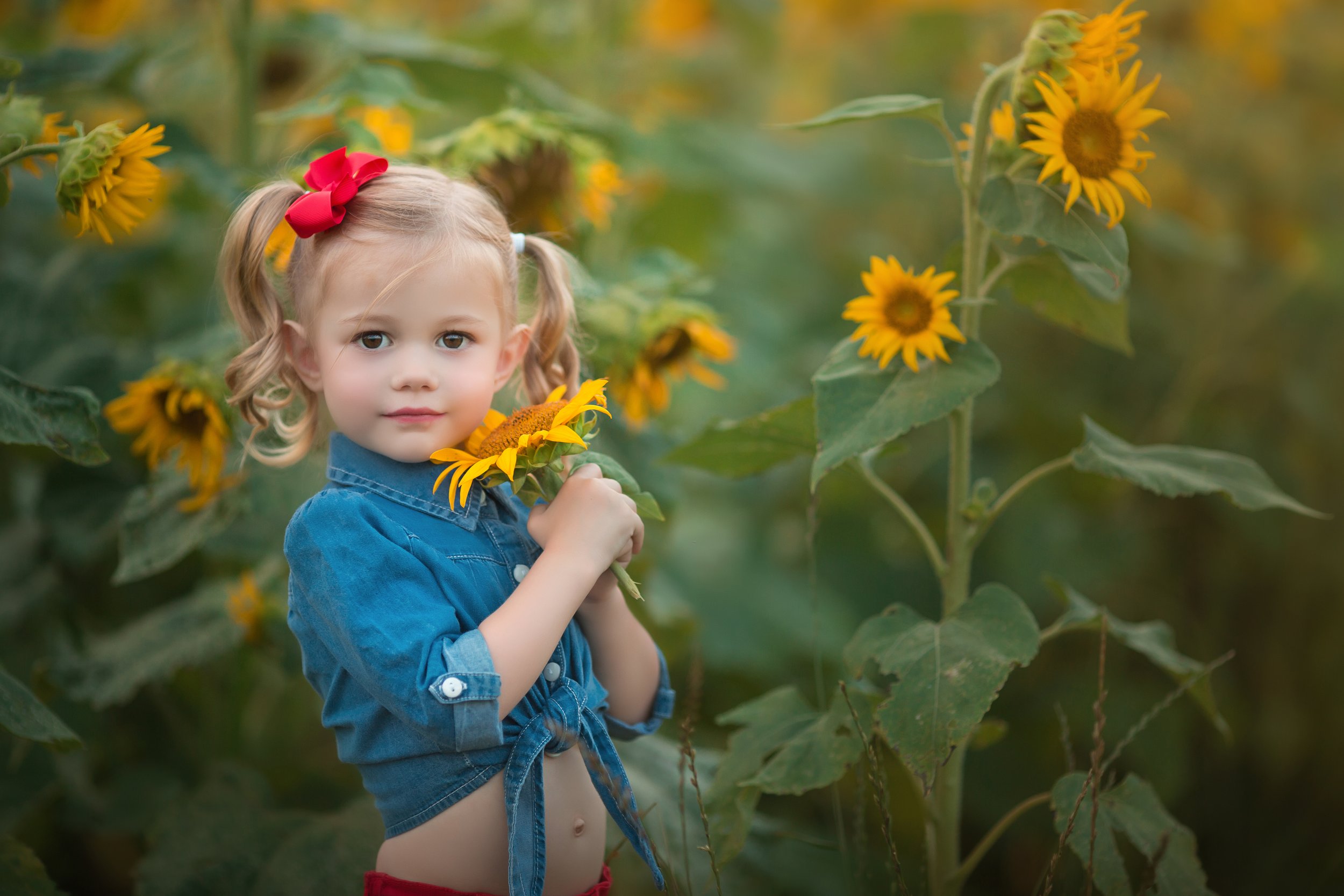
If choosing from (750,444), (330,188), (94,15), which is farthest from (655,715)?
(94,15)

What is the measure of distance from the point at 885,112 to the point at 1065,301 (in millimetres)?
305

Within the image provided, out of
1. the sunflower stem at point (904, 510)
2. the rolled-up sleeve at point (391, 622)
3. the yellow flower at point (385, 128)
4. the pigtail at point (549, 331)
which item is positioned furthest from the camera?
the yellow flower at point (385, 128)

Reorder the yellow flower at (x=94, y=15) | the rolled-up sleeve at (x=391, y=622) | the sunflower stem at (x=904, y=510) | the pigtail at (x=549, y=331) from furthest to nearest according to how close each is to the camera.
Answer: the yellow flower at (x=94, y=15)
the sunflower stem at (x=904, y=510)
the pigtail at (x=549, y=331)
the rolled-up sleeve at (x=391, y=622)

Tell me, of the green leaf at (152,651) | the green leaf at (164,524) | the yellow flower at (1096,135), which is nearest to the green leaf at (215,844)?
the green leaf at (152,651)

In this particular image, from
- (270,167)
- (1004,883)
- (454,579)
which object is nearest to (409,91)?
(270,167)

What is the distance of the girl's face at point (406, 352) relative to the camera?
864 mm

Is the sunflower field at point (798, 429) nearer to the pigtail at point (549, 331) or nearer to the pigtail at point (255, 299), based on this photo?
the pigtail at point (549, 331)

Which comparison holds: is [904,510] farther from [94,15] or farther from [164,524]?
[94,15]

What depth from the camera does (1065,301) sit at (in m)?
1.16

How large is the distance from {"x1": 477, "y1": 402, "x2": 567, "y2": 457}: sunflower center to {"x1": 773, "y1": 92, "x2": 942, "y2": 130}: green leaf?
37cm

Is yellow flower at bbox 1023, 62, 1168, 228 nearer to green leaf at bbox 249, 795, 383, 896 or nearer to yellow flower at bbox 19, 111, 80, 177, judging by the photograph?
yellow flower at bbox 19, 111, 80, 177

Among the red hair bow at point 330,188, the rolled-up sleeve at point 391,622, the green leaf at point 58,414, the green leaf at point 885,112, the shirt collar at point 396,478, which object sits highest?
the green leaf at point 885,112

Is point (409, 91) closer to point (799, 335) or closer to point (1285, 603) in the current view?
point (799, 335)

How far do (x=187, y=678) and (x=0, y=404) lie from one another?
899mm
